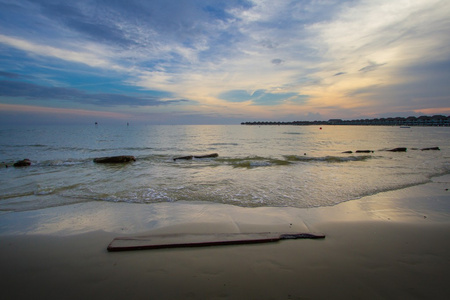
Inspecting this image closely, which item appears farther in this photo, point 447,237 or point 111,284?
point 447,237

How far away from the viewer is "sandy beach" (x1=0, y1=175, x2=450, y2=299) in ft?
9.90

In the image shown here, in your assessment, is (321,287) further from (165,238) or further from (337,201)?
(337,201)

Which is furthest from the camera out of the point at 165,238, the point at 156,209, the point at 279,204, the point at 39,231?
the point at 279,204

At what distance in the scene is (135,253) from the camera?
392 centimetres

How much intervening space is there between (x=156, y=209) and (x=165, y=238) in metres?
2.31

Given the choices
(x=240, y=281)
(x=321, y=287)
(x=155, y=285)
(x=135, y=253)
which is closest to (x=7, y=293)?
(x=135, y=253)

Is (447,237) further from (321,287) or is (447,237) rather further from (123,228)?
(123,228)

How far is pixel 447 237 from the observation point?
182 inches

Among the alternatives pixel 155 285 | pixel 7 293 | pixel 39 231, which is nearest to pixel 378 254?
pixel 155 285

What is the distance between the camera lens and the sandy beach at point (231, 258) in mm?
3018

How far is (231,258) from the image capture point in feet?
12.4

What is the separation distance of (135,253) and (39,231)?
2.98 m

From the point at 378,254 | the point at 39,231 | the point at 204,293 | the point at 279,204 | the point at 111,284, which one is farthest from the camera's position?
the point at 279,204

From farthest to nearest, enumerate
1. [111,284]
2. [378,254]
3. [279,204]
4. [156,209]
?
[279,204]
[156,209]
[378,254]
[111,284]
